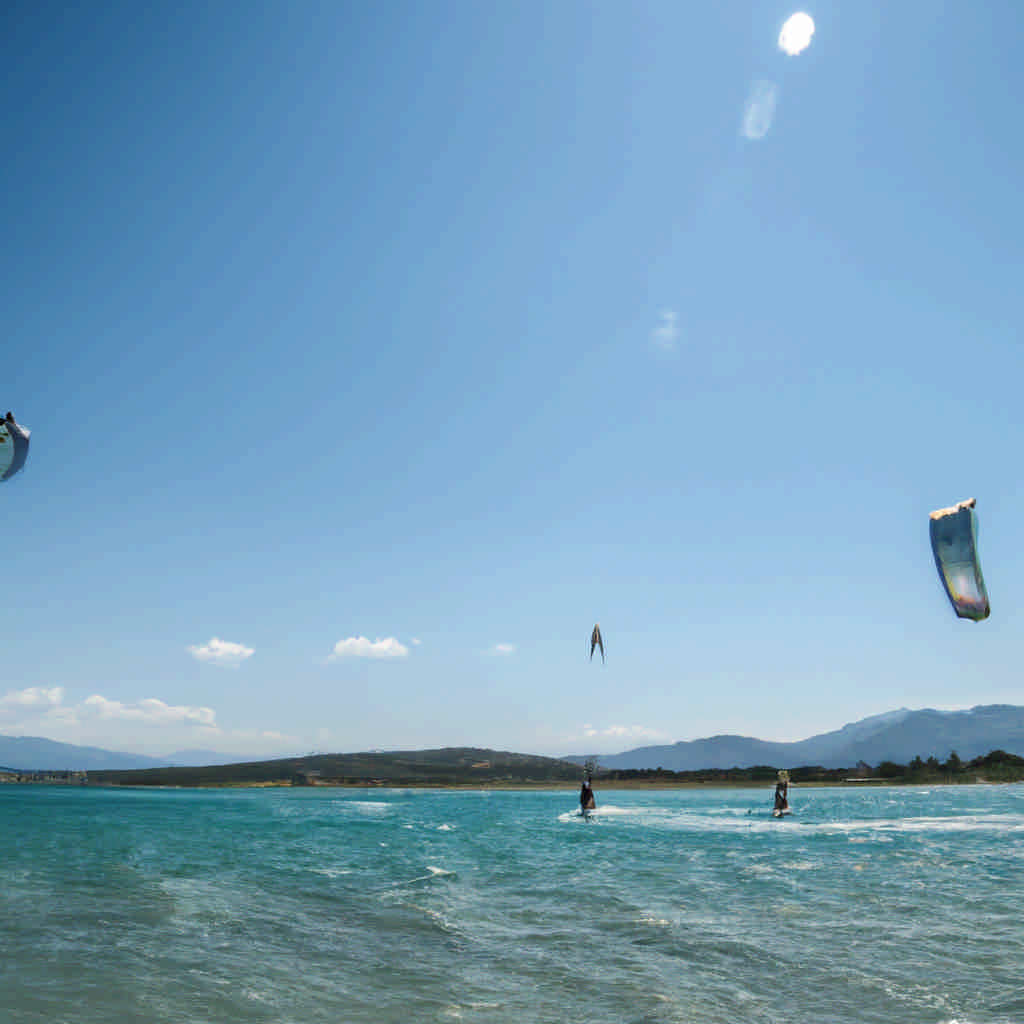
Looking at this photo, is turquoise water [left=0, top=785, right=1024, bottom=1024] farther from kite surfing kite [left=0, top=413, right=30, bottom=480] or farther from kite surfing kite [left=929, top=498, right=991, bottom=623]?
kite surfing kite [left=0, top=413, right=30, bottom=480]

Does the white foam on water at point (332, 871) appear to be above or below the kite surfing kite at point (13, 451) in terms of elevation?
below

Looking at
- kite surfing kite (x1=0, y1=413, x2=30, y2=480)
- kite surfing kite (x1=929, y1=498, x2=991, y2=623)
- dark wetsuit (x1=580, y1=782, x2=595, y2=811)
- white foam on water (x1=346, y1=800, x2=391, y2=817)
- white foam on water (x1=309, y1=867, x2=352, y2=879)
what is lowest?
white foam on water (x1=346, y1=800, x2=391, y2=817)

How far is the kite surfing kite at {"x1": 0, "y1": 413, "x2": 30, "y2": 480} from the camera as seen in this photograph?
1603 centimetres

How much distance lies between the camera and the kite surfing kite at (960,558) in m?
13.9

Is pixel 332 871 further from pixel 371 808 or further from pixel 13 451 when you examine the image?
pixel 371 808

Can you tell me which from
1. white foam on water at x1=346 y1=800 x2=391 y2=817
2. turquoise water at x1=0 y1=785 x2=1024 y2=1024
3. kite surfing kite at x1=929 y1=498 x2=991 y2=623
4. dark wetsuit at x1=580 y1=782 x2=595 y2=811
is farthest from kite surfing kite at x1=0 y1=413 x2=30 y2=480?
white foam on water at x1=346 y1=800 x2=391 y2=817

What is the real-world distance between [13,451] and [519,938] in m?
16.0

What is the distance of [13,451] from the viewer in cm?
1622

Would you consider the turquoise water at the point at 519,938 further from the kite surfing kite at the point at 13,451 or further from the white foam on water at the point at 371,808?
the white foam on water at the point at 371,808

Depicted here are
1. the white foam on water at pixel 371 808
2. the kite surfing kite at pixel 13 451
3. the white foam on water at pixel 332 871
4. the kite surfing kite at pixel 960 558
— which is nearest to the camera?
the kite surfing kite at pixel 960 558

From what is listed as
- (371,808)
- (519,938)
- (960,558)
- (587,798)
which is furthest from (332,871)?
(371,808)

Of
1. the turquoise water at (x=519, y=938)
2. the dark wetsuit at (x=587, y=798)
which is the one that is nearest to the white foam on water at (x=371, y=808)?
the dark wetsuit at (x=587, y=798)

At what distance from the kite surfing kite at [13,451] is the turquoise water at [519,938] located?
10121mm

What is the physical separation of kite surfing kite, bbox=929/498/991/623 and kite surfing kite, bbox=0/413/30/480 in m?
19.4
